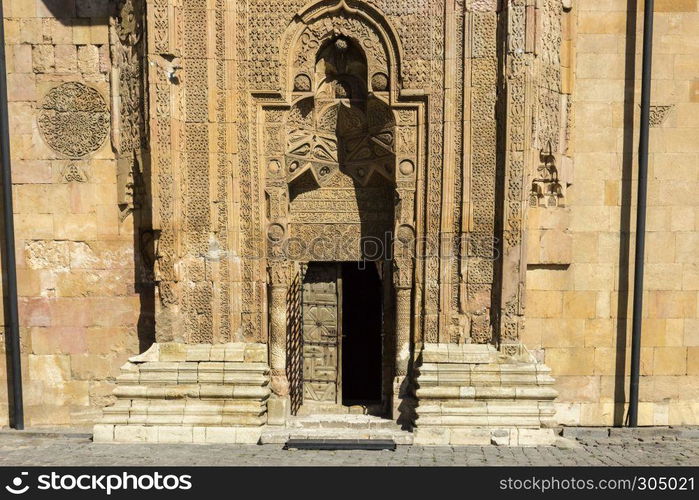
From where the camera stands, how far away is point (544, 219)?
7555mm

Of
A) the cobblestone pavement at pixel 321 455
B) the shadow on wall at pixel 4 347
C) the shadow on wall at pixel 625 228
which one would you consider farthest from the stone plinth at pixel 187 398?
the shadow on wall at pixel 625 228

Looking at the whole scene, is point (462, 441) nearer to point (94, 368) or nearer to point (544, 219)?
point (544, 219)

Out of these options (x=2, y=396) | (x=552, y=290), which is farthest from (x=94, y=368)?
(x=552, y=290)

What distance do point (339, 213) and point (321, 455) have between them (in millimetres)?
3028

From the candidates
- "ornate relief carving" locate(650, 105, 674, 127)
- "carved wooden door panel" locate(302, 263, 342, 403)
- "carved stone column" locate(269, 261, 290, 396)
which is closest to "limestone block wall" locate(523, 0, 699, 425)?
"ornate relief carving" locate(650, 105, 674, 127)

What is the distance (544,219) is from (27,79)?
272 inches

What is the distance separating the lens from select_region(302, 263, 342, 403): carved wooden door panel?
7.93 meters

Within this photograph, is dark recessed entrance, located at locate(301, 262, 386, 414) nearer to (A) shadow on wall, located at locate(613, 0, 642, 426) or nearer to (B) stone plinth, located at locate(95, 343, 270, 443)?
(B) stone plinth, located at locate(95, 343, 270, 443)

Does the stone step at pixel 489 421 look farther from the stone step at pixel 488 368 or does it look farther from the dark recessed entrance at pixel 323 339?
the dark recessed entrance at pixel 323 339

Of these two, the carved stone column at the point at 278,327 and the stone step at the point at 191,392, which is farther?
the carved stone column at the point at 278,327

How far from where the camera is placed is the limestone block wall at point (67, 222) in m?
7.61

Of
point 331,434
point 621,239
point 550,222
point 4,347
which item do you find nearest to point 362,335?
point 331,434

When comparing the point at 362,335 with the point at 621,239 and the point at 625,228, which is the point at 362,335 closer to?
the point at 621,239

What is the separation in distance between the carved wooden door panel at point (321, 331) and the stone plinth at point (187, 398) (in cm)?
94
